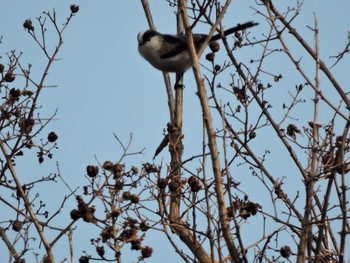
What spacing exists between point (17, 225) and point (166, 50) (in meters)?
3.54

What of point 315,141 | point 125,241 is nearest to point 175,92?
point 315,141

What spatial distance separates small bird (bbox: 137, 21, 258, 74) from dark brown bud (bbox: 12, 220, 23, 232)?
308cm

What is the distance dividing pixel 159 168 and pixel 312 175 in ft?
3.14

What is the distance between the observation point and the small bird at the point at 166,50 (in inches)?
282

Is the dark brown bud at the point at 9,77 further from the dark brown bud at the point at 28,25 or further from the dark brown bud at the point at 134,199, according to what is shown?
the dark brown bud at the point at 134,199

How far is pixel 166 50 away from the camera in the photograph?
7324 mm

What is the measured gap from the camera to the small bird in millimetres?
7172

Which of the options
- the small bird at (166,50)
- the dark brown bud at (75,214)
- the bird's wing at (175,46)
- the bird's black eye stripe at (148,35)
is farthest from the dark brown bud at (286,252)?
the bird's black eye stripe at (148,35)

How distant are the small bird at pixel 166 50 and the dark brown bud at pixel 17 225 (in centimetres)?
308

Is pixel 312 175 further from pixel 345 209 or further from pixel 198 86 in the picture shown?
pixel 198 86

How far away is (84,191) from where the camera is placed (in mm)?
3986

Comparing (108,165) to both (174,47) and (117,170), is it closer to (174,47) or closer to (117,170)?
(117,170)

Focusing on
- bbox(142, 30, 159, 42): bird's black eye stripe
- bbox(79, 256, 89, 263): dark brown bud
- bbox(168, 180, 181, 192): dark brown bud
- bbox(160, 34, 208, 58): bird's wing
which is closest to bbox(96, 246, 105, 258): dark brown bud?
bbox(79, 256, 89, 263): dark brown bud

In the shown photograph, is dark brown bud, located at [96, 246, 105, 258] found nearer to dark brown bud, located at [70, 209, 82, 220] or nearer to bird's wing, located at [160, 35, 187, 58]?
dark brown bud, located at [70, 209, 82, 220]
